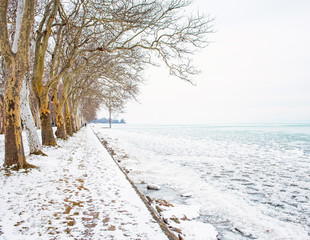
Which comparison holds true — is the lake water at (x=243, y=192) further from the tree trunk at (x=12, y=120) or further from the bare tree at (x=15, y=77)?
the bare tree at (x=15, y=77)

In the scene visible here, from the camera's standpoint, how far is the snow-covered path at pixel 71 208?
3092 mm

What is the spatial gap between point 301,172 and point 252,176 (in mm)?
2381

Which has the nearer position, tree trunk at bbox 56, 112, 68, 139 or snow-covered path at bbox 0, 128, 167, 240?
snow-covered path at bbox 0, 128, 167, 240

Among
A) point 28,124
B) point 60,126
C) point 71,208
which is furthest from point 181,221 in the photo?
point 60,126

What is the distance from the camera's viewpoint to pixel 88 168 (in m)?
7.33

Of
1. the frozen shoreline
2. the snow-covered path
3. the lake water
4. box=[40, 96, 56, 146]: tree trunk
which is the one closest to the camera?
the snow-covered path

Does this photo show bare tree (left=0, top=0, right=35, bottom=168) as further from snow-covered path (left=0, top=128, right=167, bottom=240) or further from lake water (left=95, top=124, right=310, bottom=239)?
lake water (left=95, top=124, right=310, bottom=239)

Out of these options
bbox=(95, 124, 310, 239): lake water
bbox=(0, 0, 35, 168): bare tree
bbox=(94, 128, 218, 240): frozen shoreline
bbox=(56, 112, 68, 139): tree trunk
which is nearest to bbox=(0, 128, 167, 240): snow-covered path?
bbox=(94, 128, 218, 240): frozen shoreline

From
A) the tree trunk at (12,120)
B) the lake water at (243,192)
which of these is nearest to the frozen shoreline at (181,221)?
the lake water at (243,192)

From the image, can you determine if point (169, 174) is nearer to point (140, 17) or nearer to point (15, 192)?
point (15, 192)

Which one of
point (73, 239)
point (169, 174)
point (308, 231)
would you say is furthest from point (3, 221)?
point (169, 174)

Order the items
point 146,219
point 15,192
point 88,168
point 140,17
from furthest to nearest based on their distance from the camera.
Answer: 1. point 140,17
2. point 88,168
3. point 15,192
4. point 146,219

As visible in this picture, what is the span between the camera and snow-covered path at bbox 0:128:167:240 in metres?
3.09

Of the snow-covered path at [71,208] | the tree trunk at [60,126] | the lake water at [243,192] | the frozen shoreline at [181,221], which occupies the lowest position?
the lake water at [243,192]
